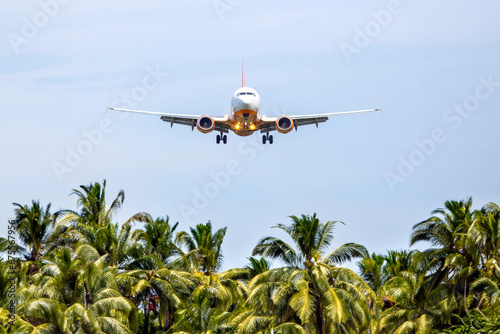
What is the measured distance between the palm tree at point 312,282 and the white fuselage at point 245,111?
21398mm

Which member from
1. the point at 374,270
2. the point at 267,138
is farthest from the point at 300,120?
the point at 374,270

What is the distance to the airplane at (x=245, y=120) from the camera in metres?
70.1

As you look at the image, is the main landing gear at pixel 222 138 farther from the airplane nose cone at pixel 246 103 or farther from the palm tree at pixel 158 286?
the palm tree at pixel 158 286

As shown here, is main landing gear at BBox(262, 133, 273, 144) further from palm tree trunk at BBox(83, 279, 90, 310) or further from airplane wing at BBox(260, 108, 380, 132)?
palm tree trunk at BBox(83, 279, 90, 310)

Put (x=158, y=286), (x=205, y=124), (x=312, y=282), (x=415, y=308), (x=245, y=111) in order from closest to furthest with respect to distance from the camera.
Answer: (x=312, y=282), (x=158, y=286), (x=415, y=308), (x=245, y=111), (x=205, y=124)

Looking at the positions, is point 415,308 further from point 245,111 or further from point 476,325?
point 245,111

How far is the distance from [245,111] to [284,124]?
328cm

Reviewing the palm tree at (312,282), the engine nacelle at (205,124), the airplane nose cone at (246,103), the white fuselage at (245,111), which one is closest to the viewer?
the palm tree at (312,282)

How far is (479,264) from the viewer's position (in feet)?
175

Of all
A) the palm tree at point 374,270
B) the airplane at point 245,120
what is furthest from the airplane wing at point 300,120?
the palm tree at point 374,270

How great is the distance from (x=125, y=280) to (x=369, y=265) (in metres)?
22.0

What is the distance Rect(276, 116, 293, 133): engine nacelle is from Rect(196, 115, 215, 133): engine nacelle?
178 inches

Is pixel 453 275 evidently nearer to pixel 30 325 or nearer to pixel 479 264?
pixel 479 264

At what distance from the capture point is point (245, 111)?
6962cm
